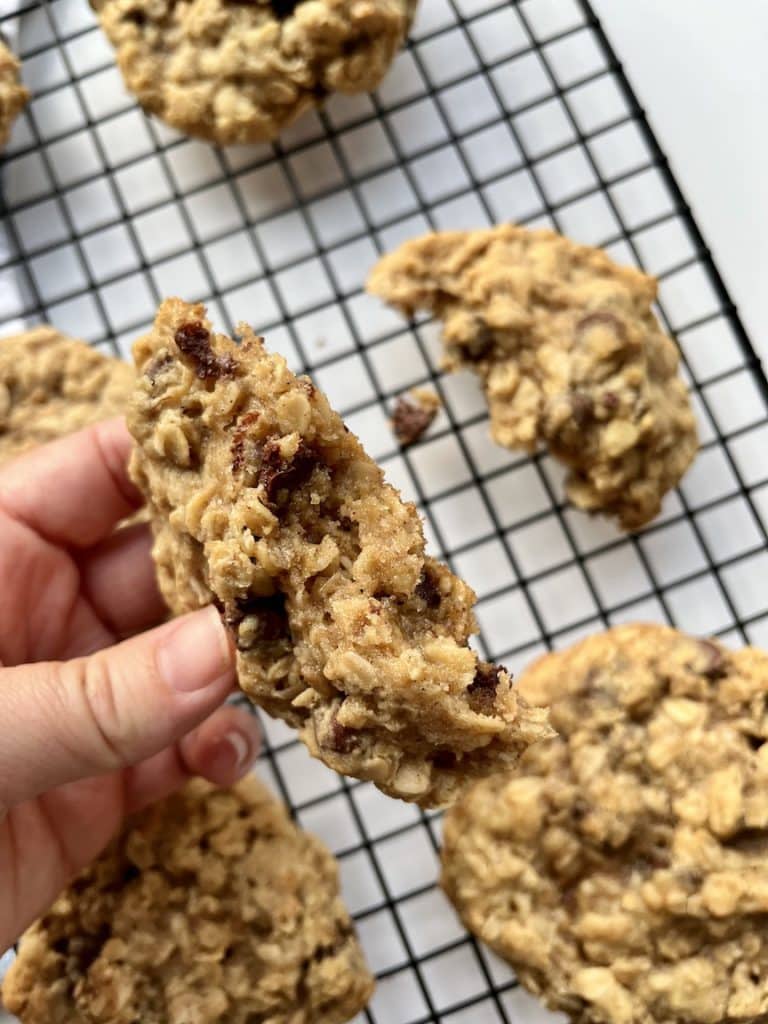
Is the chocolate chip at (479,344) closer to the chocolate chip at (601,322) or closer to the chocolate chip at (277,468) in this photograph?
the chocolate chip at (601,322)

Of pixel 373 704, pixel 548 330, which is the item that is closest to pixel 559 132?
pixel 548 330

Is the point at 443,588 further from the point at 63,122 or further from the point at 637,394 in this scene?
the point at 63,122

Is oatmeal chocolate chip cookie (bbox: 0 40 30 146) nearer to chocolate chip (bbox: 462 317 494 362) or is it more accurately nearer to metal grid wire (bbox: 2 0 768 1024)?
metal grid wire (bbox: 2 0 768 1024)

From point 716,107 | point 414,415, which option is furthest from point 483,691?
point 716,107

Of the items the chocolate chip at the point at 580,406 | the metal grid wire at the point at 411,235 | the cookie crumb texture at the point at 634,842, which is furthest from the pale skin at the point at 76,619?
the chocolate chip at the point at 580,406

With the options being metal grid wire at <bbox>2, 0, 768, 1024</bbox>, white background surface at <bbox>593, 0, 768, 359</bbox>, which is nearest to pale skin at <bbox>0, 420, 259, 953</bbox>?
metal grid wire at <bbox>2, 0, 768, 1024</bbox>

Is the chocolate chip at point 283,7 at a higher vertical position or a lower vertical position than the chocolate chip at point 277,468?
higher
